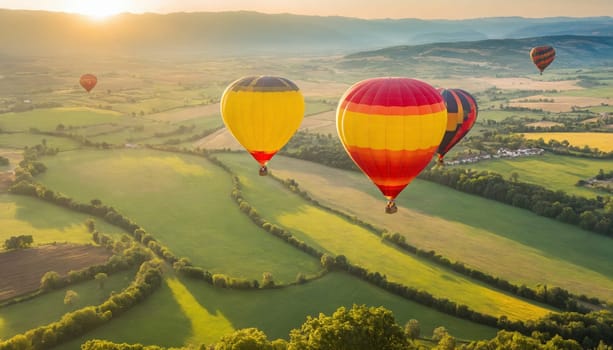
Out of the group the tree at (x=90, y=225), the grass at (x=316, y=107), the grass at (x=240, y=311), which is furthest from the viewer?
the grass at (x=316, y=107)

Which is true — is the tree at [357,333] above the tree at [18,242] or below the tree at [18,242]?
above

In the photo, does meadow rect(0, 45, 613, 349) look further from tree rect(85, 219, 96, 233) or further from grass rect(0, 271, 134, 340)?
tree rect(85, 219, 96, 233)

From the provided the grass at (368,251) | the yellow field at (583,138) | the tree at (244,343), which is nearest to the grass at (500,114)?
the yellow field at (583,138)

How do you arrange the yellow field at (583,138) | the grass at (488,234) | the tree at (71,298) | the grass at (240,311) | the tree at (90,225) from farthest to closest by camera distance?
the yellow field at (583,138) → the tree at (90,225) → the grass at (488,234) → the tree at (71,298) → the grass at (240,311)

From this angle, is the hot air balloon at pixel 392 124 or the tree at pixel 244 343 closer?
the tree at pixel 244 343

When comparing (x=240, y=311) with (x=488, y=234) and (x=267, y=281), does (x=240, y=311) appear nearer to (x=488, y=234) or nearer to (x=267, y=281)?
(x=267, y=281)

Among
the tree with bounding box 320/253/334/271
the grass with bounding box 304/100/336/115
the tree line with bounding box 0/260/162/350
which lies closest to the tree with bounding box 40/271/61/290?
the tree line with bounding box 0/260/162/350

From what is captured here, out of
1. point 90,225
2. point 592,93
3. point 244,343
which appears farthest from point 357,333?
point 592,93

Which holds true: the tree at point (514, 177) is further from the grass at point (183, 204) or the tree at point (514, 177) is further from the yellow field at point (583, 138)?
the grass at point (183, 204)
